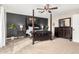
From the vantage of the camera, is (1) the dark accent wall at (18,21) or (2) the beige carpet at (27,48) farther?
(2) the beige carpet at (27,48)

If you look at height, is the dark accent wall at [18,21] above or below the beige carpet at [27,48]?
above

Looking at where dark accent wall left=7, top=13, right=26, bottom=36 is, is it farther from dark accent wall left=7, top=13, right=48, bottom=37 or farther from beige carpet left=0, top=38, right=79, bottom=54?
beige carpet left=0, top=38, right=79, bottom=54

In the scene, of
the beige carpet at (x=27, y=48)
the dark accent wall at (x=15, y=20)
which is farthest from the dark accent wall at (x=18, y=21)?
the beige carpet at (x=27, y=48)

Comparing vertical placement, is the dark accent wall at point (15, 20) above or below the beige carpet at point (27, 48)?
above

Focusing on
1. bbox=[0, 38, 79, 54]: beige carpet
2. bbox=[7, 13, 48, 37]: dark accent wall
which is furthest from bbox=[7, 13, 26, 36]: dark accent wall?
bbox=[0, 38, 79, 54]: beige carpet

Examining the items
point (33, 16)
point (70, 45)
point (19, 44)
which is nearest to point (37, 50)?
point (19, 44)

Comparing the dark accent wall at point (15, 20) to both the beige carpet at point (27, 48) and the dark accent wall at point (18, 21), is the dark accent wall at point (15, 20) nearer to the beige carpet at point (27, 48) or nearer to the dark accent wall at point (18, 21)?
the dark accent wall at point (18, 21)

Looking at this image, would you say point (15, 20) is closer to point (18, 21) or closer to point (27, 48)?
point (18, 21)

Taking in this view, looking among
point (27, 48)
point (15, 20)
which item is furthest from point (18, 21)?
point (27, 48)
